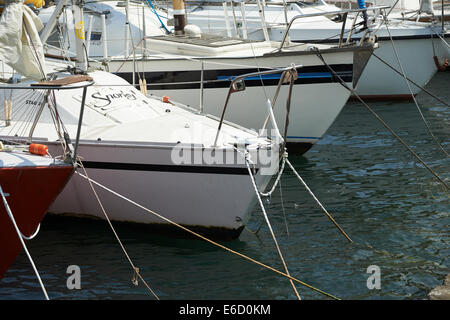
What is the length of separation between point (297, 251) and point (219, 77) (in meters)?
5.02

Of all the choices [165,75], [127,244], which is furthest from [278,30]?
[127,244]

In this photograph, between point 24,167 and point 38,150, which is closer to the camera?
point 24,167

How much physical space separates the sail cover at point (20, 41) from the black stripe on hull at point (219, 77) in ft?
12.5

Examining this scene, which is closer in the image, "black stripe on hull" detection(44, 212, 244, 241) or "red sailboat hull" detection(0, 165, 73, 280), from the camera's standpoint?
"red sailboat hull" detection(0, 165, 73, 280)

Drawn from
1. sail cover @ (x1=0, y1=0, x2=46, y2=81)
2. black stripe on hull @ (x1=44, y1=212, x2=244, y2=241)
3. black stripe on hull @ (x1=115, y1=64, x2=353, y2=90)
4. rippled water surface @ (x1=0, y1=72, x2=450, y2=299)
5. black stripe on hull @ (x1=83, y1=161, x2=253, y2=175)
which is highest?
sail cover @ (x1=0, y1=0, x2=46, y2=81)

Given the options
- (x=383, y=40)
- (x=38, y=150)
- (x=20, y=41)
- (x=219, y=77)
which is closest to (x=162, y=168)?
(x=38, y=150)

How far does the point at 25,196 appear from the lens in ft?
21.4

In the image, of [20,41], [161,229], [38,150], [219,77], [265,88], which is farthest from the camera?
[219,77]

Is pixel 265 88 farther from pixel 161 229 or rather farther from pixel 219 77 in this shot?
pixel 161 229

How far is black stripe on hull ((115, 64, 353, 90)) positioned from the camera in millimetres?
11399

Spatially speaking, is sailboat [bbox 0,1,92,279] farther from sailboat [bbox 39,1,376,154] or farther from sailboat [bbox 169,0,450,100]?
sailboat [bbox 169,0,450,100]

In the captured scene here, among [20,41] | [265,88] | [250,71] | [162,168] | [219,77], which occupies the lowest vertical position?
[162,168]

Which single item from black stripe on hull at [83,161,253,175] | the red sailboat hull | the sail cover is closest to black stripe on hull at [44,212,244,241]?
black stripe on hull at [83,161,253,175]
